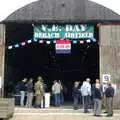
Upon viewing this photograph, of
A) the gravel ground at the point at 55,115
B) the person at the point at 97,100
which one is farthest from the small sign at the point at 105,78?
the person at the point at 97,100

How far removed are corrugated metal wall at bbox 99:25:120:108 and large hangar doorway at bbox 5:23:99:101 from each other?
6.34 meters

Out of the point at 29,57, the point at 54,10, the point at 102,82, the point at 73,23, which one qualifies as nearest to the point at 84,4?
the point at 54,10

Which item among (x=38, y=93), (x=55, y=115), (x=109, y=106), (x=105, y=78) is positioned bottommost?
(x=55, y=115)

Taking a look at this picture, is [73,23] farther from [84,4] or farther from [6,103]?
[6,103]

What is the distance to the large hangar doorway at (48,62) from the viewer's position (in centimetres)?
3647

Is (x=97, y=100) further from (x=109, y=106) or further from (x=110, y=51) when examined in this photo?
(x=110, y=51)

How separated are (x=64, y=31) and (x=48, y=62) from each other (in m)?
14.4

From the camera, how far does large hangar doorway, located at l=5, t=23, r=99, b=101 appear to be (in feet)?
120

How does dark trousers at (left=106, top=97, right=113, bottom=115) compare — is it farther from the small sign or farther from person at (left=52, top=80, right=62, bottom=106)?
person at (left=52, top=80, right=62, bottom=106)

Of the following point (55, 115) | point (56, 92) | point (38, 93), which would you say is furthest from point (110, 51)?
point (55, 115)

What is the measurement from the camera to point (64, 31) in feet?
98.0

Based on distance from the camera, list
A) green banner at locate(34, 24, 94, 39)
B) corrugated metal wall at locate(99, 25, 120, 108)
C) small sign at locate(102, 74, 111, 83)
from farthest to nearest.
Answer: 1. green banner at locate(34, 24, 94, 39)
2. corrugated metal wall at locate(99, 25, 120, 108)
3. small sign at locate(102, 74, 111, 83)

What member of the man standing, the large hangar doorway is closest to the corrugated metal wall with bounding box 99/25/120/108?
the man standing

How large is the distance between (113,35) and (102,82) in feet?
9.29
